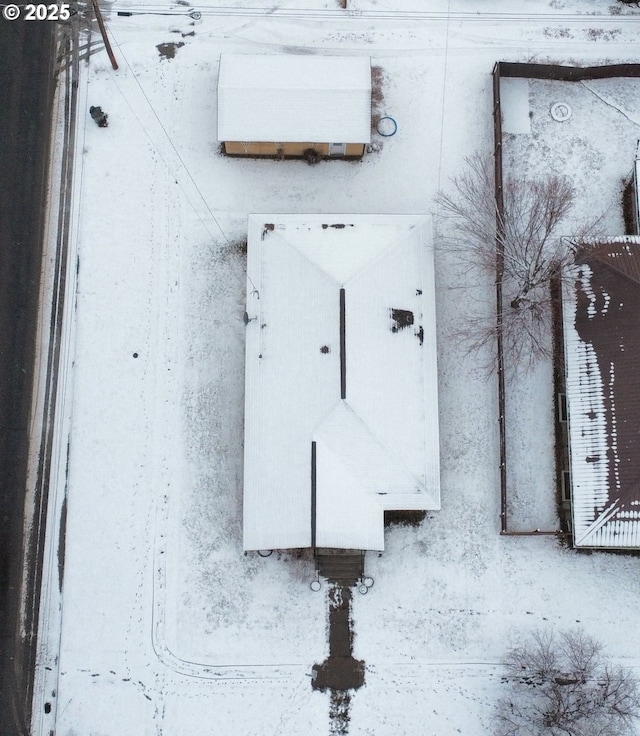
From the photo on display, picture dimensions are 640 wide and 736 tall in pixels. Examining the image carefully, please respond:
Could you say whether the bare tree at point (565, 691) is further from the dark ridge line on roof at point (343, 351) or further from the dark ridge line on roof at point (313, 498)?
the dark ridge line on roof at point (343, 351)

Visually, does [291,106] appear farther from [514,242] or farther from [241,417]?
[241,417]

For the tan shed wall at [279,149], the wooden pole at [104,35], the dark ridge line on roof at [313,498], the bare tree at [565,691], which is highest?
the wooden pole at [104,35]

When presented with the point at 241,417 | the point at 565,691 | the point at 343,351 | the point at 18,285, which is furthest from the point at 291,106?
the point at 565,691

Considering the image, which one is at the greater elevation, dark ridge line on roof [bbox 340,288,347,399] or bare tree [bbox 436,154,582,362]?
bare tree [bbox 436,154,582,362]

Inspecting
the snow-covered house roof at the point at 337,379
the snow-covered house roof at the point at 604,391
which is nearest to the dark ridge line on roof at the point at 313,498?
the snow-covered house roof at the point at 337,379

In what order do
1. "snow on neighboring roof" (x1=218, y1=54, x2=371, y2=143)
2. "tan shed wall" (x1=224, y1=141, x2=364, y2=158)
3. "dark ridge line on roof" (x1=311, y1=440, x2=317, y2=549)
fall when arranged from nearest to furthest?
"dark ridge line on roof" (x1=311, y1=440, x2=317, y2=549), "snow on neighboring roof" (x1=218, y1=54, x2=371, y2=143), "tan shed wall" (x1=224, y1=141, x2=364, y2=158)

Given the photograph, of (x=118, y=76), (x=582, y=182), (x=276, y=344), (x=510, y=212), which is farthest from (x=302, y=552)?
(x=118, y=76)

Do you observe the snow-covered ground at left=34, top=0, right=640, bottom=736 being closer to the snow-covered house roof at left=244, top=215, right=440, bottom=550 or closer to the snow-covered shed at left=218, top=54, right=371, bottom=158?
the snow-covered shed at left=218, top=54, right=371, bottom=158

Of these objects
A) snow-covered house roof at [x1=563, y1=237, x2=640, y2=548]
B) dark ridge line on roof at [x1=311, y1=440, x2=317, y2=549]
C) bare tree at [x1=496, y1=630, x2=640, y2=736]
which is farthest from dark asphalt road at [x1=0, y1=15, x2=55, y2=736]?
snow-covered house roof at [x1=563, y1=237, x2=640, y2=548]
